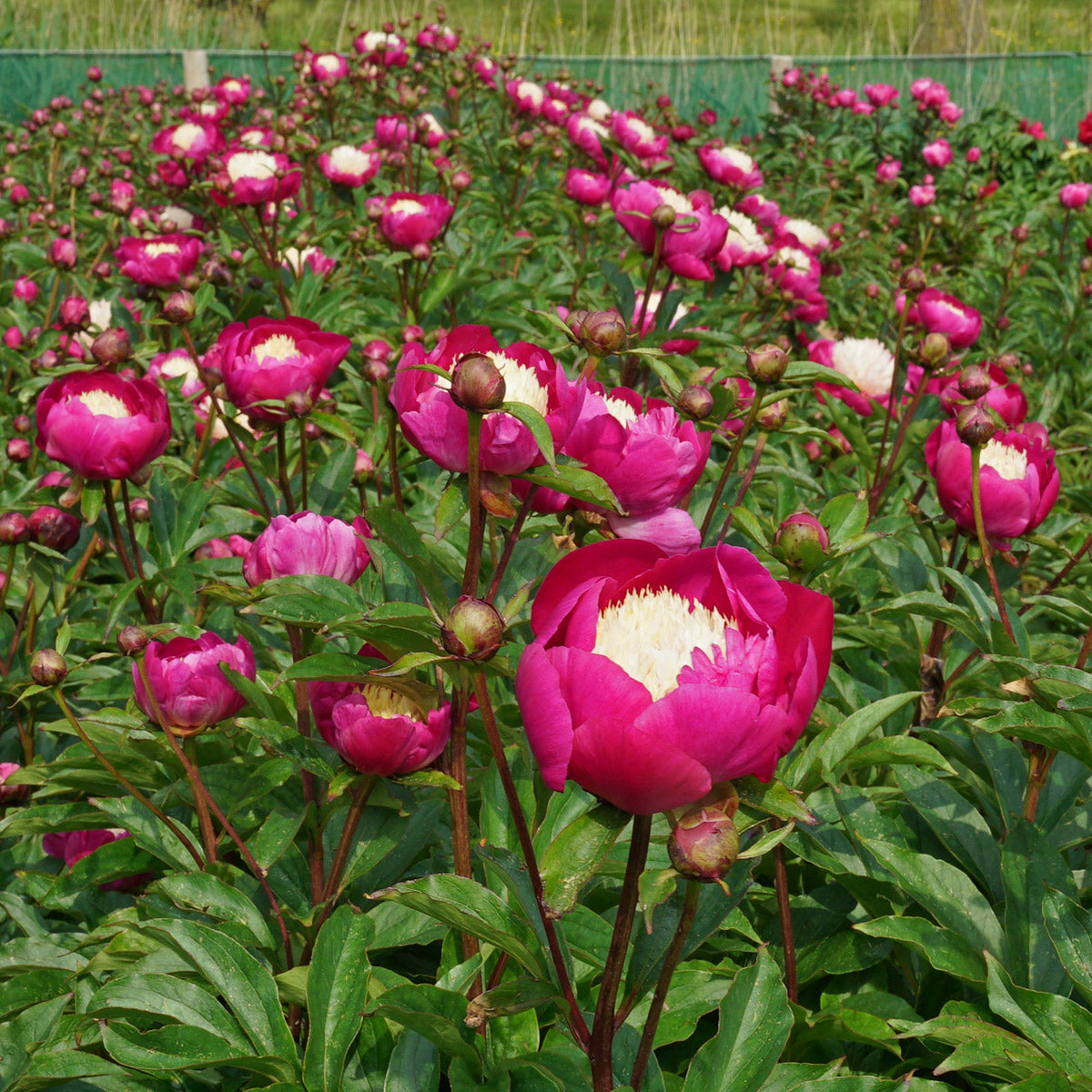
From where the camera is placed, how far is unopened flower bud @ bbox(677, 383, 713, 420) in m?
0.95

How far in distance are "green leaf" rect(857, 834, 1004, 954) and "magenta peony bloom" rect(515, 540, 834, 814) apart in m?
0.35

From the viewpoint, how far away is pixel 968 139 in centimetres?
628

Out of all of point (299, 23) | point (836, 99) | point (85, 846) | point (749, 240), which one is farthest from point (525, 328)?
point (299, 23)

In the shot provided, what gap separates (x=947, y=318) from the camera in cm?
182

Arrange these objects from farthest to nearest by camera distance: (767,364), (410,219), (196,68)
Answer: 1. (196,68)
2. (410,219)
3. (767,364)

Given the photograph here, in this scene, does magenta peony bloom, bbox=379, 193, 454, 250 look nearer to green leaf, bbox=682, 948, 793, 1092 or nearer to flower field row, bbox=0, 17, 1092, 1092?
flower field row, bbox=0, 17, 1092, 1092

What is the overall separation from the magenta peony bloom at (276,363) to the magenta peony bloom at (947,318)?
1.07 metres

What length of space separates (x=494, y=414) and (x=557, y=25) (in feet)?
39.4

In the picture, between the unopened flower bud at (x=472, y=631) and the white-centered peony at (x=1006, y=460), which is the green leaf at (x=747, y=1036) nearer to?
the unopened flower bud at (x=472, y=631)

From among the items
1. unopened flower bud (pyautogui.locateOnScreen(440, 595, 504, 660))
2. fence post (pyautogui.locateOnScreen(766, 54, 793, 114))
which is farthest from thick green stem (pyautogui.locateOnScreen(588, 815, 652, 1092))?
fence post (pyautogui.locateOnScreen(766, 54, 793, 114))

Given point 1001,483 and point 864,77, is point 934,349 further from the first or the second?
point 864,77

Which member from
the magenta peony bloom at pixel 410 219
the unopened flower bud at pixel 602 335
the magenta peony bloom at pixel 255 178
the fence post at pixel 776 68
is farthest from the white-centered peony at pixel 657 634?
the fence post at pixel 776 68

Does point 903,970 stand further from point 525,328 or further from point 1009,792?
point 525,328

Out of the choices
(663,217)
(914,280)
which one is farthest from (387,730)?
(914,280)
